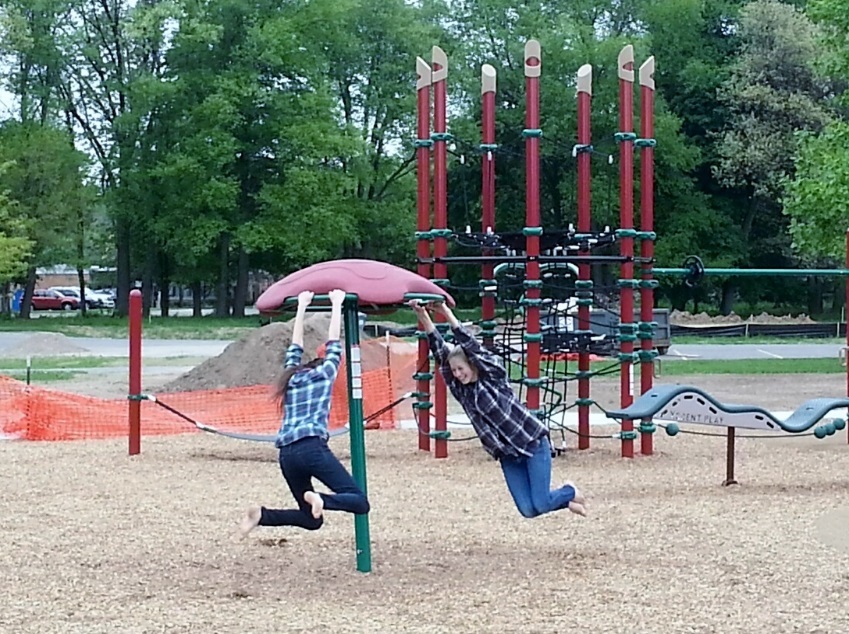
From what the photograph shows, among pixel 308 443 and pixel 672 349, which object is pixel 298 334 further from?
pixel 672 349

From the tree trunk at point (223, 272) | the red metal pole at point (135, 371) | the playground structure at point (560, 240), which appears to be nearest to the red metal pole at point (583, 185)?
the playground structure at point (560, 240)

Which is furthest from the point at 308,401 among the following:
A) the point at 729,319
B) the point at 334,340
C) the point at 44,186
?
the point at 44,186

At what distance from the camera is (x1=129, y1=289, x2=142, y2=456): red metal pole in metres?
10.9

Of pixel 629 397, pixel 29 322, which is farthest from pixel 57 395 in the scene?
pixel 29 322

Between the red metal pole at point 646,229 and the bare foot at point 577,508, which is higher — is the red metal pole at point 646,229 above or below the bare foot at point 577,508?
above

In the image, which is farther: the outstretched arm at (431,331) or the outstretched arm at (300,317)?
the outstretched arm at (431,331)

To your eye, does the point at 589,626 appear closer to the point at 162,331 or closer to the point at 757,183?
the point at 162,331

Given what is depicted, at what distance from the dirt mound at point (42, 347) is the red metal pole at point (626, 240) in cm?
1854

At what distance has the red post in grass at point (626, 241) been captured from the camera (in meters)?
11.1

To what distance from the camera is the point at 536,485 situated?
21.4 feet

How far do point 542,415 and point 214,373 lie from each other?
8.53 m

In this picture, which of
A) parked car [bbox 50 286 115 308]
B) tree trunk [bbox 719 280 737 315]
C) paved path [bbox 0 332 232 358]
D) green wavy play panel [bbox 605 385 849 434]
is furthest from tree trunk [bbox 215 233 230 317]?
green wavy play panel [bbox 605 385 849 434]

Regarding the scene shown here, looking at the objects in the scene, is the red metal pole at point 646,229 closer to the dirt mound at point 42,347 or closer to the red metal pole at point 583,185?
the red metal pole at point 583,185

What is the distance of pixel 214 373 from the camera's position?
1827 centimetres
